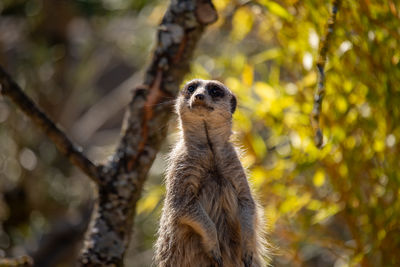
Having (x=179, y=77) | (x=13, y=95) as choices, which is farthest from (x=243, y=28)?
(x=13, y=95)

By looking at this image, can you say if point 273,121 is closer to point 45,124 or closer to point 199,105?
point 199,105

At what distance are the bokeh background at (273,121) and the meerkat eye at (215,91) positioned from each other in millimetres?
475

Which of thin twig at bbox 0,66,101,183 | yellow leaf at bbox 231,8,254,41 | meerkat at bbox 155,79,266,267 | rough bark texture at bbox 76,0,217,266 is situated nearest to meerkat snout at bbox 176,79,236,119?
meerkat at bbox 155,79,266,267

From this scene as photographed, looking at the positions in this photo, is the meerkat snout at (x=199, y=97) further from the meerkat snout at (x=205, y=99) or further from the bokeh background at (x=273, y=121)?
the bokeh background at (x=273, y=121)

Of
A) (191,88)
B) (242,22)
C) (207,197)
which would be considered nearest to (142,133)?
(191,88)

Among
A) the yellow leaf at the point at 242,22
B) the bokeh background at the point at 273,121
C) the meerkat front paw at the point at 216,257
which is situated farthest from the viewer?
the yellow leaf at the point at 242,22

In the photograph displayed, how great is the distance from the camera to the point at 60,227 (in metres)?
4.00

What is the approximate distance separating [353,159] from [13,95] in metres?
1.50

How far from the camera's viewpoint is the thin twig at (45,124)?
6.29 ft

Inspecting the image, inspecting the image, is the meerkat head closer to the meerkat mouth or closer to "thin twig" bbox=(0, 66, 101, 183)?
the meerkat mouth

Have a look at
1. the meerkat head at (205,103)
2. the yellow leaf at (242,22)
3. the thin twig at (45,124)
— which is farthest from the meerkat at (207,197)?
the yellow leaf at (242,22)

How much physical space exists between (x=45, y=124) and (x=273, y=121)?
1.10 meters

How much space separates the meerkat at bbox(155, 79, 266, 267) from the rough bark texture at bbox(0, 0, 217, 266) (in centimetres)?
16

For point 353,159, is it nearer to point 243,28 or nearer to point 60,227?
point 243,28
